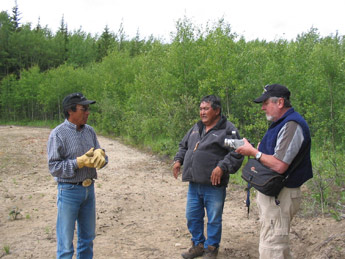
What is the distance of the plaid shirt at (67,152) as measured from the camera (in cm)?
318

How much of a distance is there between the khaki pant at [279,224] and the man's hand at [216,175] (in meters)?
0.88

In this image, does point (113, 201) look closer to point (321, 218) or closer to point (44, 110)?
point (321, 218)

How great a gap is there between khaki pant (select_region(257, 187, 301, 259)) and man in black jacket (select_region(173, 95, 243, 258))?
0.90 m

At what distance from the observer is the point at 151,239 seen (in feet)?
16.5

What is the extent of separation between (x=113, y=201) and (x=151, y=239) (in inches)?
90.0

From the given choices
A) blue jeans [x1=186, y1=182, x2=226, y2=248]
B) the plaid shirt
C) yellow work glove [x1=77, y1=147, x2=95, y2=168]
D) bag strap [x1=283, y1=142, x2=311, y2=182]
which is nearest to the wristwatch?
bag strap [x1=283, y1=142, x2=311, y2=182]

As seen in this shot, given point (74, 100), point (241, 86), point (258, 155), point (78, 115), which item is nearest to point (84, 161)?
point (78, 115)

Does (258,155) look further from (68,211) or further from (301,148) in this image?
(68,211)

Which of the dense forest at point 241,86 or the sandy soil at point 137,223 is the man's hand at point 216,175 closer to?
the sandy soil at point 137,223

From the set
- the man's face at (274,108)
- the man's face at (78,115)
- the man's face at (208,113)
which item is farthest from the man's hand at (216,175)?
the man's face at (78,115)

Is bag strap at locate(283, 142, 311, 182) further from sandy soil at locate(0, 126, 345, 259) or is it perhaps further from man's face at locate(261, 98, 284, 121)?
sandy soil at locate(0, 126, 345, 259)

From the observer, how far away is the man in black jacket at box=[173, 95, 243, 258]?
154 inches

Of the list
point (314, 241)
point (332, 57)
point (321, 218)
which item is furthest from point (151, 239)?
point (332, 57)

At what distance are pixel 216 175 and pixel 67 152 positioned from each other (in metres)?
1.68
